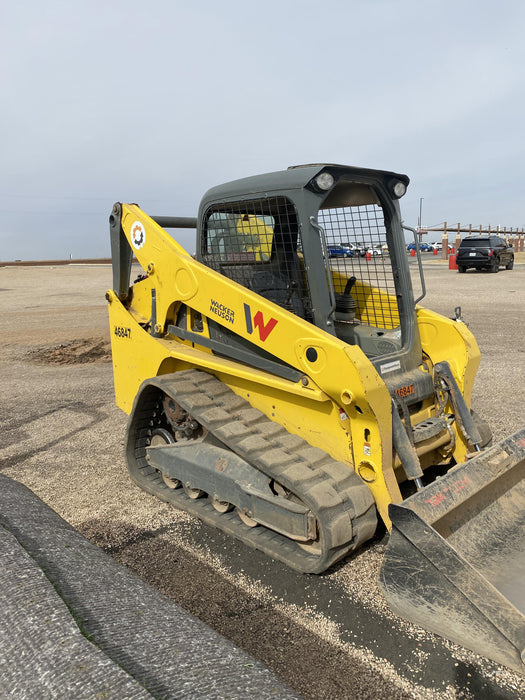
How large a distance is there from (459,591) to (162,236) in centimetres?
324

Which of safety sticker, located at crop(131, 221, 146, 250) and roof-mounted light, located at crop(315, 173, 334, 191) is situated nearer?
roof-mounted light, located at crop(315, 173, 334, 191)

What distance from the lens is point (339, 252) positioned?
156 inches

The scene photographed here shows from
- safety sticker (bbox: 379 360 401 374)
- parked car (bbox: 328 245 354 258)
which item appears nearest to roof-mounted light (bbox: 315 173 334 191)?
parked car (bbox: 328 245 354 258)

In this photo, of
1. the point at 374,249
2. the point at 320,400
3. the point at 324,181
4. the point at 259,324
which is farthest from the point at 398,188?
the point at 320,400

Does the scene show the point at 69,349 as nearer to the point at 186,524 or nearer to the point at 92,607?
the point at 186,524

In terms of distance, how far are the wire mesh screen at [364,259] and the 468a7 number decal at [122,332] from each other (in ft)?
6.23

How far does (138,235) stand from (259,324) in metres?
1.66

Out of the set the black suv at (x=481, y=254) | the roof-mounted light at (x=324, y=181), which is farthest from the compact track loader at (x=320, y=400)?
the black suv at (x=481, y=254)

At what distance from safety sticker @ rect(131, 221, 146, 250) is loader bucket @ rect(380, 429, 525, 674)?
9.99 ft

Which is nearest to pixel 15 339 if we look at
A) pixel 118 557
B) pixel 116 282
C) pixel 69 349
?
pixel 69 349

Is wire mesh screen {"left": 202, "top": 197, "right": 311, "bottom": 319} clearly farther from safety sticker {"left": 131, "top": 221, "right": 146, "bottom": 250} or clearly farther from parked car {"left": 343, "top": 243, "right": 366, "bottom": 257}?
safety sticker {"left": 131, "top": 221, "right": 146, "bottom": 250}

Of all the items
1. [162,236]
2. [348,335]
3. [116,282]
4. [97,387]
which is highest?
[162,236]

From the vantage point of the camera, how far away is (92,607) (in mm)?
2227

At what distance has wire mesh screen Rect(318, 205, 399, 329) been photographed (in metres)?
3.93
